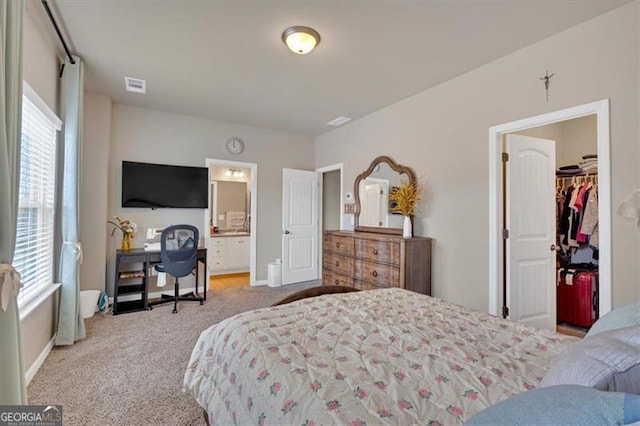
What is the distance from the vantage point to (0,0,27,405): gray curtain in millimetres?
1275

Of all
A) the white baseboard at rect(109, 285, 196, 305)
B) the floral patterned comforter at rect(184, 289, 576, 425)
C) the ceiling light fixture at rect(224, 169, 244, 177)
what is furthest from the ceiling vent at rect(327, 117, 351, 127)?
the floral patterned comforter at rect(184, 289, 576, 425)

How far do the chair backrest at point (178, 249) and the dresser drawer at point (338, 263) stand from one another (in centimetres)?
183

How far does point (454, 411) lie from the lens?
2.86ft

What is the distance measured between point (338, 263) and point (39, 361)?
3143 millimetres

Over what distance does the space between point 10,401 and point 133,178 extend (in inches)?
138

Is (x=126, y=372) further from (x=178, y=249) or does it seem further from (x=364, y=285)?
(x=364, y=285)

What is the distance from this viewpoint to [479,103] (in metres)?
3.05

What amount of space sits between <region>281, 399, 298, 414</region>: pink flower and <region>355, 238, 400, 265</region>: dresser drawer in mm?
2573

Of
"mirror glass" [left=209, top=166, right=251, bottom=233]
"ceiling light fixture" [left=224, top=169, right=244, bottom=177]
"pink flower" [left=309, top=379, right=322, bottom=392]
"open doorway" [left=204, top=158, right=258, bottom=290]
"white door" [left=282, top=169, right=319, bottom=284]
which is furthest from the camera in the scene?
"ceiling light fixture" [left=224, top=169, right=244, bottom=177]

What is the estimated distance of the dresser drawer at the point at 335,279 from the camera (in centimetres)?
→ 405

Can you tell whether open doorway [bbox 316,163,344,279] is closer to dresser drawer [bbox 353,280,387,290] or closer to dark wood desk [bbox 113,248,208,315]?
dresser drawer [bbox 353,280,387,290]

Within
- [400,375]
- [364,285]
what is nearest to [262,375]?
[400,375]

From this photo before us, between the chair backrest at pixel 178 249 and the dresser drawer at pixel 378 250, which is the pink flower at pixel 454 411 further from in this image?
the chair backrest at pixel 178 249

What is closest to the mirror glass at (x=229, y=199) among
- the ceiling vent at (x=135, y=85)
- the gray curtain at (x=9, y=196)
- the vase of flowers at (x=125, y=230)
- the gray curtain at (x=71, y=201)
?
the vase of flowers at (x=125, y=230)
